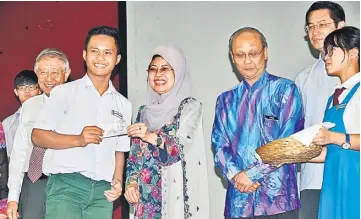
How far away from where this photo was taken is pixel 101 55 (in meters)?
2.79

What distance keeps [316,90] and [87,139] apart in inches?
40.6

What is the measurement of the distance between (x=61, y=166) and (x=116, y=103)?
392 millimetres

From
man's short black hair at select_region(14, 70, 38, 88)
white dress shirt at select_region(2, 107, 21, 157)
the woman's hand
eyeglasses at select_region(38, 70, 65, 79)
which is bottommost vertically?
the woman's hand

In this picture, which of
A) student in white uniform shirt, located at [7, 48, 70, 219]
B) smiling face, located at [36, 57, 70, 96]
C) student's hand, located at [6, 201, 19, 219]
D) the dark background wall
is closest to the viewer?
student's hand, located at [6, 201, 19, 219]

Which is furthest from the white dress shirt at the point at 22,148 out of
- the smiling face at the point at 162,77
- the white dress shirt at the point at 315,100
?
the white dress shirt at the point at 315,100

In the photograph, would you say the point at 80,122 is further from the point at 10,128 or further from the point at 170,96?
the point at 10,128

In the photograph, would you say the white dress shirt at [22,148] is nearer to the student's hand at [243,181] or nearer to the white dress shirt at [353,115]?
the student's hand at [243,181]

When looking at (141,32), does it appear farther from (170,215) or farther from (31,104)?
(170,215)

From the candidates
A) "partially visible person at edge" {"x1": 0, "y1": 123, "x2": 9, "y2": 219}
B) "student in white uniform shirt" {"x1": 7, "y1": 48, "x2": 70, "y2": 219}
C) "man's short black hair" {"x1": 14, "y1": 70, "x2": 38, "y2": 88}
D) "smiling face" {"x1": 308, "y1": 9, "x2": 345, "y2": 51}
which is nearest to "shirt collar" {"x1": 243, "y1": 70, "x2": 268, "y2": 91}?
"smiling face" {"x1": 308, "y1": 9, "x2": 345, "y2": 51}

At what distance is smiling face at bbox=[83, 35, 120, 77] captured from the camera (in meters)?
2.78

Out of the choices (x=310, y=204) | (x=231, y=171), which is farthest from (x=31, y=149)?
(x=310, y=204)

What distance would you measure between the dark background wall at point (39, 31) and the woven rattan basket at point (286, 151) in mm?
1745

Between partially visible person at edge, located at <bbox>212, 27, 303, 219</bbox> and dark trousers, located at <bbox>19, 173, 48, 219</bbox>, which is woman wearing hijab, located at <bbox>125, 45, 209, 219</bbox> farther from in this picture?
dark trousers, located at <bbox>19, 173, 48, 219</bbox>

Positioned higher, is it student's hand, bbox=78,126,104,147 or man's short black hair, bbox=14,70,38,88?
man's short black hair, bbox=14,70,38,88
